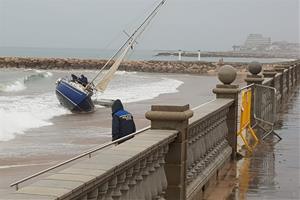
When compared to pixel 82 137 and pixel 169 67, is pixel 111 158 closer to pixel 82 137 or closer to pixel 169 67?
pixel 82 137

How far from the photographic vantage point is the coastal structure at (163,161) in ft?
11.1

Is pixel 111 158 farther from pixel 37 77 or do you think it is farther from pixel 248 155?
pixel 37 77

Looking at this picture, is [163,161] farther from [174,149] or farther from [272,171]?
[272,171]

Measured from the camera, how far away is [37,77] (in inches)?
2832

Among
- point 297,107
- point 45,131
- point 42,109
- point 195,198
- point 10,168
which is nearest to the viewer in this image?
point 195,198

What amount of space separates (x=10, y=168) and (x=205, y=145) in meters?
7.54

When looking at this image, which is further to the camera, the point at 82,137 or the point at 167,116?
the point at 82,137

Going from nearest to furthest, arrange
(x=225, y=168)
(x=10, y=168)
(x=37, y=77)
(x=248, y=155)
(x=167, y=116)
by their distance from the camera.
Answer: (x=167, y=116), (x=225, y=168), (x=248, y=155), (x=10, y=168), (x=37, y=77)

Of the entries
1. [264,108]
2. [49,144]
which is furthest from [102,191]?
[49,144]

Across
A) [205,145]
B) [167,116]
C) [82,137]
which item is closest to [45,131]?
[82,137]

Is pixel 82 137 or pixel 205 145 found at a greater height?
pixel 205 145

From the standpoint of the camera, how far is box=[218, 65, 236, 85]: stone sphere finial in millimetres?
9235

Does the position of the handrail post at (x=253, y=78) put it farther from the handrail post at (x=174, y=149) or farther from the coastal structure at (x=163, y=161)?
the handrail post at (x=174, y=149)

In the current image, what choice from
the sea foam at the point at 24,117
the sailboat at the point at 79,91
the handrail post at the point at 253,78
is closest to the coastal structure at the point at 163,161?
the handrail post at the point at 253,78
